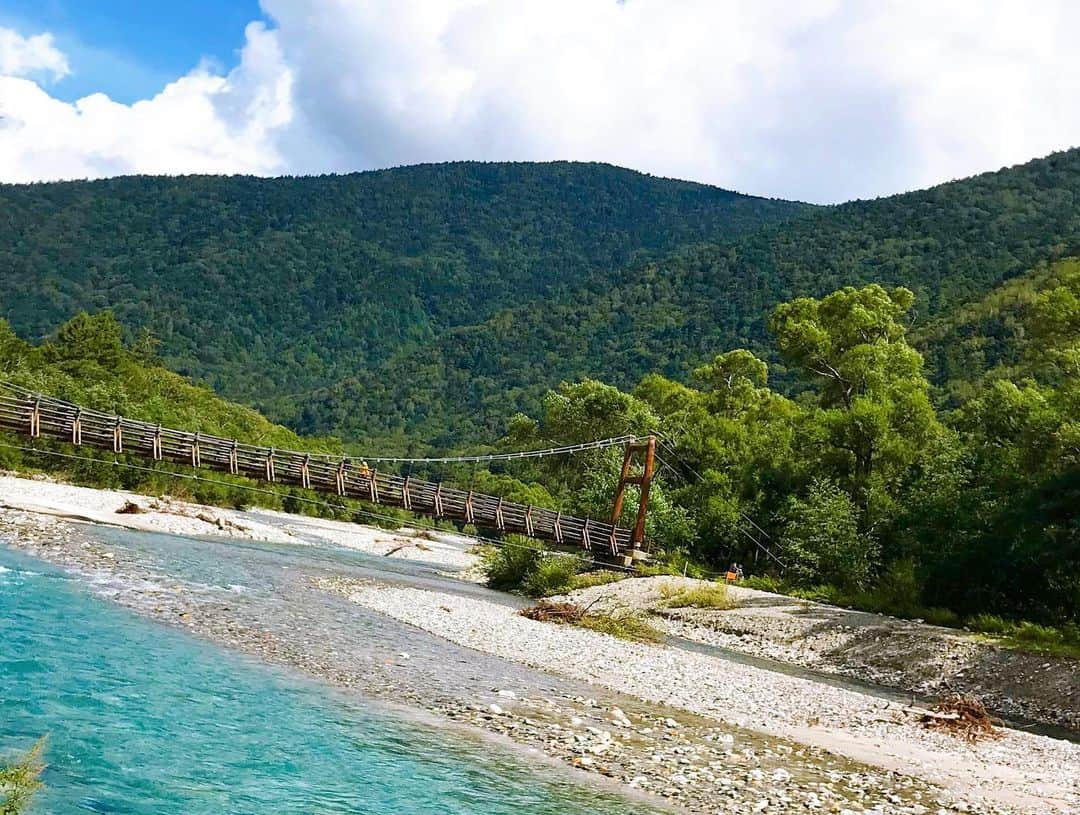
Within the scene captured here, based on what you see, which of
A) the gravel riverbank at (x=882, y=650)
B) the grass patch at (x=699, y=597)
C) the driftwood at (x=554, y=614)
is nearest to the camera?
the gravel riverbank at (x=882, y=650)

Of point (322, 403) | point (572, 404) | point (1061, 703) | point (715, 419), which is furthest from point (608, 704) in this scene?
point (322, 403)

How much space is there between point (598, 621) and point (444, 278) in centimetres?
16345

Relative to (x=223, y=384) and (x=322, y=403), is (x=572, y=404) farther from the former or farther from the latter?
(x=223, y=384)

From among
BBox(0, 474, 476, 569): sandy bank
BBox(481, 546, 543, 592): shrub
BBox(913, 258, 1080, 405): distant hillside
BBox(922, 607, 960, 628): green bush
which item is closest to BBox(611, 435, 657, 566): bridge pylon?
BBox(481, 546, 543, 592): shrub

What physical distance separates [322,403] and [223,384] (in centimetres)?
1731

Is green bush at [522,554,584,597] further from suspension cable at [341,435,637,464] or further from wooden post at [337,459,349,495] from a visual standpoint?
wooden post at [337,459,349,495]

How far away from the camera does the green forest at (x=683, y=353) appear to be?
21844 millimetres

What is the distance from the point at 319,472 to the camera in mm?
29719

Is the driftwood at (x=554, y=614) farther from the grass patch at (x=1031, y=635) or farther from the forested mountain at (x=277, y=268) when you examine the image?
the forested mountain at (x=277, y=268)

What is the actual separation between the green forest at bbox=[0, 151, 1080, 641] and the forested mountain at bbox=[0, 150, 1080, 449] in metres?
0.48

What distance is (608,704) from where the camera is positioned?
9.79 metres

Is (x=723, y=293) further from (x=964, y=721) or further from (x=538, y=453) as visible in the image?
(x=964, y=721)

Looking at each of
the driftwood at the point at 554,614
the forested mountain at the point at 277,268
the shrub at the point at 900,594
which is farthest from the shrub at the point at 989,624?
the forested mountain at the point at 277,268

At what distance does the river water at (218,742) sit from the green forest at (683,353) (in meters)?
13.6
